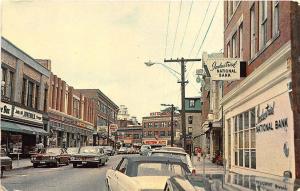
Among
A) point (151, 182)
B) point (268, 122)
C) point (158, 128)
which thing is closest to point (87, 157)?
point (268, 122)

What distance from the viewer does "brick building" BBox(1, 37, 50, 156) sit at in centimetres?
3597

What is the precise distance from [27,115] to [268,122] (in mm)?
28542

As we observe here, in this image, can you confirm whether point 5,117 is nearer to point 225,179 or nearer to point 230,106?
point 230,106

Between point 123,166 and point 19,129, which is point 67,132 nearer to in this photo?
point 19,129

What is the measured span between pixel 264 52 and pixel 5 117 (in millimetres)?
24084

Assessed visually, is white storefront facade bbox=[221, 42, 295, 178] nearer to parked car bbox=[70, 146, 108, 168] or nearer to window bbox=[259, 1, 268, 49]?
window bbox=[259, 1, 268, 49]

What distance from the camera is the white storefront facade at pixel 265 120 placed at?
14164 mm

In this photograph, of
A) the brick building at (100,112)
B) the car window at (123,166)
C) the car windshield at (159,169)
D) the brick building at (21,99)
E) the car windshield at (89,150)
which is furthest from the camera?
the brick building at (100,112)

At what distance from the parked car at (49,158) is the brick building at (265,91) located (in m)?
12.7

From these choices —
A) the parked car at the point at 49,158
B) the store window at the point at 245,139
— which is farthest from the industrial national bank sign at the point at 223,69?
the parked car at the point at 49,158

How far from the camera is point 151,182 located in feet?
29.8

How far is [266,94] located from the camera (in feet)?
56.0

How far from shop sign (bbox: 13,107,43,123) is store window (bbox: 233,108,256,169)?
67.4 feet

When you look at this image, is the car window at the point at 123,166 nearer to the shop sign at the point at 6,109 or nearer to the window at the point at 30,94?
the shop sign at the point at 6,109
